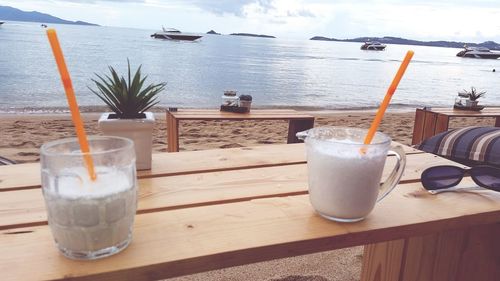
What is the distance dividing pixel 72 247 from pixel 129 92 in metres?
0.55

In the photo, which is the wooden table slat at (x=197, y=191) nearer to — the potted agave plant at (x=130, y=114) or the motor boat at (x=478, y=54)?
the potted agave plant at (x=130, y=114)

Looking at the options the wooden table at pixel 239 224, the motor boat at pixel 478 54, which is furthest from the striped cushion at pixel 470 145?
the motor boat at pixel 478 54

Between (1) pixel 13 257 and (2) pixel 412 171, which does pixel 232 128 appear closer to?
(2) pixel 412 171

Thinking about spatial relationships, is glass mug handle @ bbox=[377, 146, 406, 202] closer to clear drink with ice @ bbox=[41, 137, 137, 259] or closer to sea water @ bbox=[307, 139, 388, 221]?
sea water @ bbox=[307, 139, 388, 221]

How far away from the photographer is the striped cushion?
203 cm

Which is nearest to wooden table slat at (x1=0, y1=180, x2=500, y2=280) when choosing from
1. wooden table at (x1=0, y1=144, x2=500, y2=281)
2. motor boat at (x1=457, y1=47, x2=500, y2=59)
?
wooden table at (x1=0, y1=144, x2=500, y2=281)

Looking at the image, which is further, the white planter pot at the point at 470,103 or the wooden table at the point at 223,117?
the white planter pot at the point at 470,103

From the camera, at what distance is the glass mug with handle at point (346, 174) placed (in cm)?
75

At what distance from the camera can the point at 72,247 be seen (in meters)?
0.64

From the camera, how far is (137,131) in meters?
1.09

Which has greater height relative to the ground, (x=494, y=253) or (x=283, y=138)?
(x=494, y=253)

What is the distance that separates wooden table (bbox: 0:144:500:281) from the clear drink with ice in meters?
0.03

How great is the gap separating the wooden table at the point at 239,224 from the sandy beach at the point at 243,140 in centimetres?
54

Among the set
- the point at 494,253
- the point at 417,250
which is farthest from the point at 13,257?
the point at 494,253
